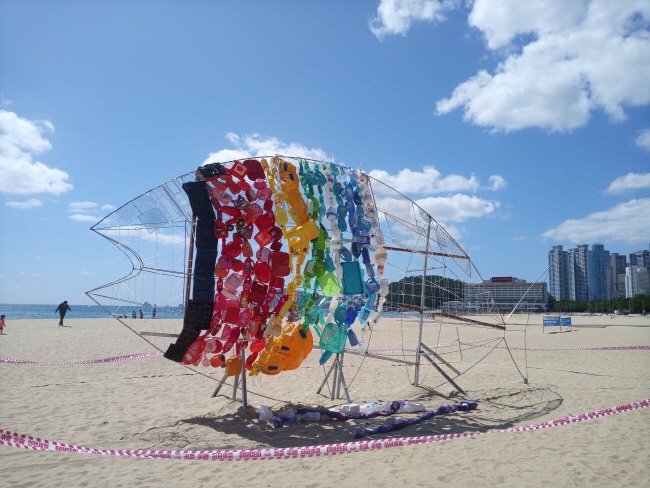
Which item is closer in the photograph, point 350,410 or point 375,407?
point 350,410

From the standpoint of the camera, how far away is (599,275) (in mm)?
68875

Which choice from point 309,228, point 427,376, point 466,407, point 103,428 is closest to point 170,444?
point 103,428

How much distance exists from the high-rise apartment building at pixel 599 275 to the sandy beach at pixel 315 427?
203ft

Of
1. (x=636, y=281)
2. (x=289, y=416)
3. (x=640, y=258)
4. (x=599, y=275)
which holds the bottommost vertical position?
(x=289, y=416)

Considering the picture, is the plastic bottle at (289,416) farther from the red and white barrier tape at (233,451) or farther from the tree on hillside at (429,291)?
the tree on hillside at (429,291)

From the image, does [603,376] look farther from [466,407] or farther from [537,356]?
[466,407]

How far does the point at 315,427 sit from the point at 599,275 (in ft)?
245

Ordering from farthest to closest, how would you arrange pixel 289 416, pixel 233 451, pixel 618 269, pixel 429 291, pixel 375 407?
pixel 618 269
pixel 429 291
pixel 375 407
pixel 289 416
pixel 233 451

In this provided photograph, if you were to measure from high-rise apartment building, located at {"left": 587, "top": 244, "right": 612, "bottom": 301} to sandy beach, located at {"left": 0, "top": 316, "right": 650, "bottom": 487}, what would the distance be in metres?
62.0

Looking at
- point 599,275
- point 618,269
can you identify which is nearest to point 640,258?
point 618,269

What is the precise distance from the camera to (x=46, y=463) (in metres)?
5.00

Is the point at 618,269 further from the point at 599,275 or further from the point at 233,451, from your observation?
the point at 233,451

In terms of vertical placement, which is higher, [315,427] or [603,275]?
[603,275]

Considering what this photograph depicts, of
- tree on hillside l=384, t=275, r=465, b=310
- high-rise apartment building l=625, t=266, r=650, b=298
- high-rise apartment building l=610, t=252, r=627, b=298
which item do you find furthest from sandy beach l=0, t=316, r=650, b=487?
high-rise apartment building l=610, t=252, r=627, b=298
